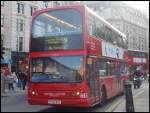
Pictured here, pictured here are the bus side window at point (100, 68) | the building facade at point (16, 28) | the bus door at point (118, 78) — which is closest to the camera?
the bus side window at point (100, 68)

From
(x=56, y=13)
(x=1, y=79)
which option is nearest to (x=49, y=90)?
(x=56, y=13)

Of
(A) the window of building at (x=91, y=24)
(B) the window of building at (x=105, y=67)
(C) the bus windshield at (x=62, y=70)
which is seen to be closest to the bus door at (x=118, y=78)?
(B) the window of building at (x=105, y=67)

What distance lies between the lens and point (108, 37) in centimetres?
1733

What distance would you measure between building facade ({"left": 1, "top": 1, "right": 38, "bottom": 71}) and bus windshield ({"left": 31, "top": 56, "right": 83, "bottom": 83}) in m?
34.3

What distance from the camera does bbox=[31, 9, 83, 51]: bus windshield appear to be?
13.7 m

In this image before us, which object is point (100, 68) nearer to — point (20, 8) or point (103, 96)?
point (103, 96)

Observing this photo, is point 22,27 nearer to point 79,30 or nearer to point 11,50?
point 11,50

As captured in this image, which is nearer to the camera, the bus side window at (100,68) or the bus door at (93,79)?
the bus door at (93,79)

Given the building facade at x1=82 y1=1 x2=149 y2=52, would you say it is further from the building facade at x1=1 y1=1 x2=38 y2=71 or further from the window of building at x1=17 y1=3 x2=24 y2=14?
the window of building at x1=17 y1=3 x2=24 y2=14

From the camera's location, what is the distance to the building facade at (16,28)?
49.2 m

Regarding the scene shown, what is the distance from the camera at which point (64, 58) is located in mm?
13688

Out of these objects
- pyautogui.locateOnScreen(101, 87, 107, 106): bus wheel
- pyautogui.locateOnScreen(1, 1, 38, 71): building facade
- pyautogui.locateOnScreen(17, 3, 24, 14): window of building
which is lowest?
pyautogui.locateOnScreen(101, 87, 107, 106): bus wheel

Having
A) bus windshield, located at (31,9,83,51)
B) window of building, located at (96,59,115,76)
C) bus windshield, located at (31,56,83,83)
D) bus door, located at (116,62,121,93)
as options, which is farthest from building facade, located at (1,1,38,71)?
bus windshield, located at (31,56,83,83)

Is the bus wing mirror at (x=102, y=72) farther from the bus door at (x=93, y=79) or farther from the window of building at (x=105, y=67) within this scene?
the bus door at (x=93, y=79)
